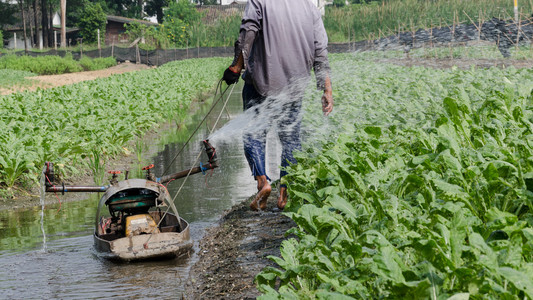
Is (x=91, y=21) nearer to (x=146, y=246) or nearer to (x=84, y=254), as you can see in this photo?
(x=84, y=254)

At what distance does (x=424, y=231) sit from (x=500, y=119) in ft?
7.10

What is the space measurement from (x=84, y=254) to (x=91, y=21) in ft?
199

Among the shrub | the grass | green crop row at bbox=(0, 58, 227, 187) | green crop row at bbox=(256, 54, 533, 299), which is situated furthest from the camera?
the shrub

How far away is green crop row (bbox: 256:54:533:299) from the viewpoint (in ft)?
6.59

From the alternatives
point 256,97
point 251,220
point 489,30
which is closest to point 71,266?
point 251,220

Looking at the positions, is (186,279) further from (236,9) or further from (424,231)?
(236,9)

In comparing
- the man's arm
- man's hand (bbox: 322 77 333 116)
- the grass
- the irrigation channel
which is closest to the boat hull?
the irrigation channel

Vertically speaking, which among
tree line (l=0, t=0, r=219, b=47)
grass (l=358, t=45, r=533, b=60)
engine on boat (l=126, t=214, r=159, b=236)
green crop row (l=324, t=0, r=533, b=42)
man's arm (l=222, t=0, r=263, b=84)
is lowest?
engine on boat (l=126, t=214, r=159, b=236)

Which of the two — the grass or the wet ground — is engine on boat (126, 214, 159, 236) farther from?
the grass

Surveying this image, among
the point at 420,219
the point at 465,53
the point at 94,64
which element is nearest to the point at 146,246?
the point at 420,219

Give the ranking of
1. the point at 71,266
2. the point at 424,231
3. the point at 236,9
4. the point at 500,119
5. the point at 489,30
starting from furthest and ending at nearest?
the point at 236,9 < the point at 489,30 < the point at 71,266 < the point at 500,119 < the point at 424,231

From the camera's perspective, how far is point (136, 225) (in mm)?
4949

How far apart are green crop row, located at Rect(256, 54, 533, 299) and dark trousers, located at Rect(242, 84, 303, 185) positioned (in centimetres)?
63

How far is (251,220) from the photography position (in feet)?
17.9
